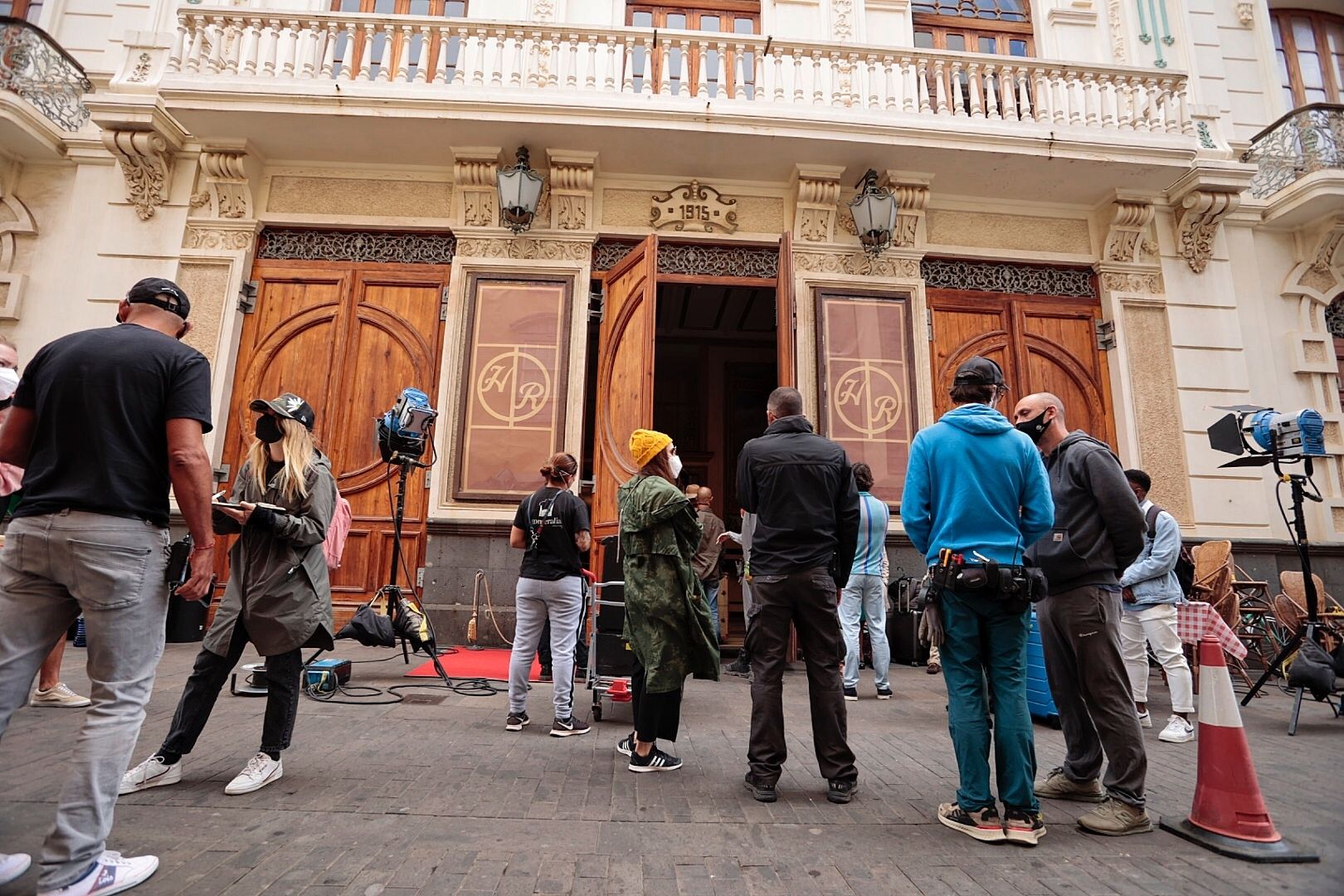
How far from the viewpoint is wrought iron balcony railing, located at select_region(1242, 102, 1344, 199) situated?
9.03 m

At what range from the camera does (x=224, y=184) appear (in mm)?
8430

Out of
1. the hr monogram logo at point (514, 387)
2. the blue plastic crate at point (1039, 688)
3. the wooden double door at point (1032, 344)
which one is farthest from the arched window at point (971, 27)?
the blue plastic crate at point (1039, 688)

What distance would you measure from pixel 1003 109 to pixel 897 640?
6.63 metres

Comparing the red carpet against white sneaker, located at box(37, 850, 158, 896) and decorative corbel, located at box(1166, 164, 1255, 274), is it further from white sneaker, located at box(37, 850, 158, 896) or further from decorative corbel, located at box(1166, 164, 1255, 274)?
decorative corbel, located at box(1166, 164, 1255, 274)

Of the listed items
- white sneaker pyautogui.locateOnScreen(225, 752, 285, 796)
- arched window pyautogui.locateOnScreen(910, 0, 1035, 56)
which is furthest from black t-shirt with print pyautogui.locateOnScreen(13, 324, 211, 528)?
arched window pyautogui.locateOnScreen(910, 0, 1035, 56)

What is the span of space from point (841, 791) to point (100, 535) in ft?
9.72

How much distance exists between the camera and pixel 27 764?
3213mm

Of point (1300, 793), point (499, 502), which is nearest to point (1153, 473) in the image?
point (1300, 793)

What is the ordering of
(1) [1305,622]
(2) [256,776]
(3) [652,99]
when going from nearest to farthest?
(2) [256,776], (1) [1305,622], (3) [652,99]

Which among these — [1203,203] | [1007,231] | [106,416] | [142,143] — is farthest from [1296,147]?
[142,143]

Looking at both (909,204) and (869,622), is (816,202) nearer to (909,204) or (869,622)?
(909,204)

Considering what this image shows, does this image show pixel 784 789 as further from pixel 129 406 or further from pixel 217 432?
pixel 217 432

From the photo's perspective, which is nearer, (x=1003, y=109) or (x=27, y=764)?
(x=27, y=764)

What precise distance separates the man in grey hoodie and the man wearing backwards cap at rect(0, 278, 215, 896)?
11.0 ft
